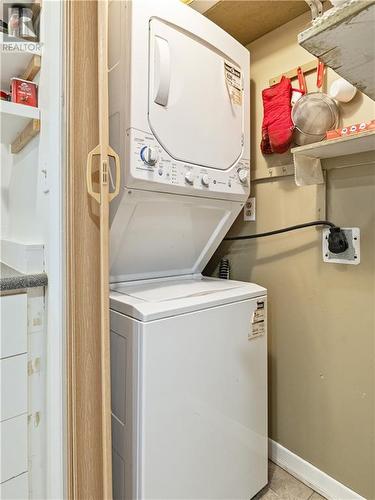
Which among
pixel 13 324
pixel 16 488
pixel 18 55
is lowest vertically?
pixel 16 488

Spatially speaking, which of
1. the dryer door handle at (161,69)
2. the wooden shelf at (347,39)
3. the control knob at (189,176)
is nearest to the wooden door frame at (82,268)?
the dryer door handle at (161,69)

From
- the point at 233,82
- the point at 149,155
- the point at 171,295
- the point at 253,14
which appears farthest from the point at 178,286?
the point at 253,14

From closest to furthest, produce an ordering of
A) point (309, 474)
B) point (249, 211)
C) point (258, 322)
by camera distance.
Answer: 1. point (258, 322)
2. point (309, 474)
3. point (249, 211)

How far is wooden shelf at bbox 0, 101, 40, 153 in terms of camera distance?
3.74 feet

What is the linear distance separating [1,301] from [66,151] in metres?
0.53

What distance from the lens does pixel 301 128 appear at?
1.48m

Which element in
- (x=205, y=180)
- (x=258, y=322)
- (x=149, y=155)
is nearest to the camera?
(x=149, y=155)

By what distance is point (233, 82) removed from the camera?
1520 millimetres

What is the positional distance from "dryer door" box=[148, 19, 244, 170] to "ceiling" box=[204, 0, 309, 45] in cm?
29

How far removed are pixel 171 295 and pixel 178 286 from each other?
21cm

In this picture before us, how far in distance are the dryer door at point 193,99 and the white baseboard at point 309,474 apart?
1.61m

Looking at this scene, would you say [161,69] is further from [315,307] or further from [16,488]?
[16,488]

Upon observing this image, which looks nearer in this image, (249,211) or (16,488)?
(16,488)

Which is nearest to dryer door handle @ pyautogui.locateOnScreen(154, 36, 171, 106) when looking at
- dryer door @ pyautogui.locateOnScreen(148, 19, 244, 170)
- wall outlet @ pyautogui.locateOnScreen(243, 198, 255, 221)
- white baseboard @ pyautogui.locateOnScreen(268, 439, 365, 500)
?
dryer door @ pyautogui.locateOnScreen(148, 19, 244, 170)
